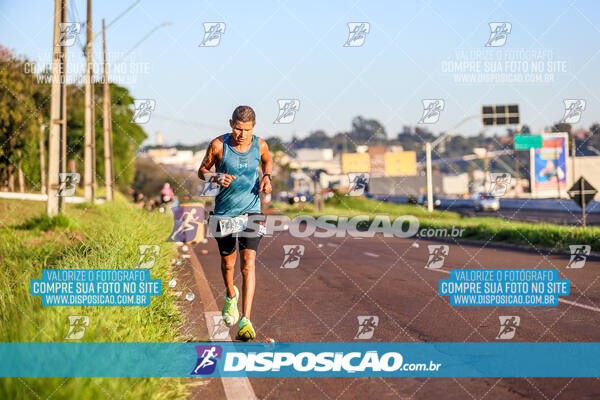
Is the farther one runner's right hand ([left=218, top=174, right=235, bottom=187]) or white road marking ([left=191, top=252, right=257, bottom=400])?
runner's right hand ([left=218, top=174, right=235, bottom=187])

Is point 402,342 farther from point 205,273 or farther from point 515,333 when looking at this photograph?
point 205,273

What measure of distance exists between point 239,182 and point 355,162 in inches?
3666

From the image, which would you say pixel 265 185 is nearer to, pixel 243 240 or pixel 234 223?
pixel 234 223

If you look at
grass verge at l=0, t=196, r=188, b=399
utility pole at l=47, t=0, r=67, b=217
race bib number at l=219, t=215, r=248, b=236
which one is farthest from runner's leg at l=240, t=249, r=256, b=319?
utility pole at l=47, t=0, r=67, b=217

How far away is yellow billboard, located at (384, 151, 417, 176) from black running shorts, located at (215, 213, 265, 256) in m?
100

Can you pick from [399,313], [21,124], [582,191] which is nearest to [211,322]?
[399,313]

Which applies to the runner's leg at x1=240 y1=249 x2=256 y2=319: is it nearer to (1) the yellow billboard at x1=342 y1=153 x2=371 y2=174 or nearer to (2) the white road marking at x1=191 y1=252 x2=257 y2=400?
(2) the white road marking at x1=191 y1=252 x2=257 y2=400

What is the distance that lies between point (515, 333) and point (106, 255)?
4.96 metres

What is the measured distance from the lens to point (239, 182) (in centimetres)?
666

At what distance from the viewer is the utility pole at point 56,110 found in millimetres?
18438

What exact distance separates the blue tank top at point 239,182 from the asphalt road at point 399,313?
4.50ft

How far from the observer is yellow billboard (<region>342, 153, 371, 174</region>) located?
92656mm

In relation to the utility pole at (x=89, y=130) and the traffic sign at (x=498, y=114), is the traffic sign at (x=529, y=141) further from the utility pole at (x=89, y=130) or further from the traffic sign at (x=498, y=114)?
the utility pole at (x=89, y=130)

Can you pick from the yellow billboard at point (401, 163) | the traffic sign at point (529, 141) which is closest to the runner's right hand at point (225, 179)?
the traffic sign at point (529, 141)
